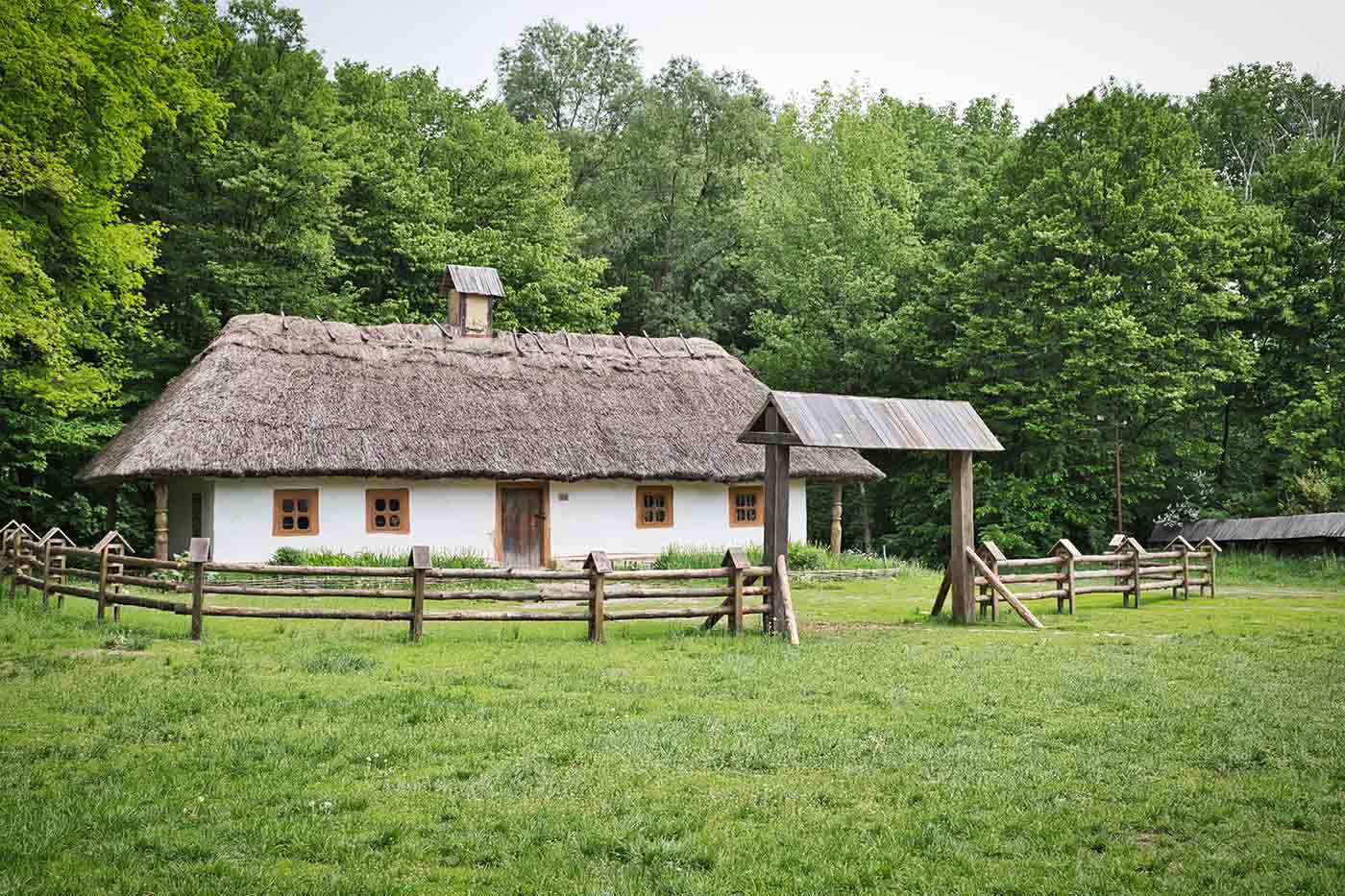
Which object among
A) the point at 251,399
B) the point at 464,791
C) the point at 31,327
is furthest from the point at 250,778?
the point at 251,399

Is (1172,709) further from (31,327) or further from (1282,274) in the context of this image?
(1282,274)

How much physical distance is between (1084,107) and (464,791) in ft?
102

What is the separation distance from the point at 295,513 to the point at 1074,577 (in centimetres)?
1526

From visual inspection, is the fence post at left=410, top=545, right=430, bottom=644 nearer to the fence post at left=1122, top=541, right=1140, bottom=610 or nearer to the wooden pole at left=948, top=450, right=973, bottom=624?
the wooden pole at left=948, top=450, right=973, bottom=624

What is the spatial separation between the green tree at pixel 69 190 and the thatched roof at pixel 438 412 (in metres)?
1.94

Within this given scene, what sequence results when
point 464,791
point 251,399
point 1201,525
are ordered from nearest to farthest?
1. point 464,791
2. point 251,399
3. point 1201,525

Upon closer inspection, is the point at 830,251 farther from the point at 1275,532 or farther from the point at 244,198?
the point at 244,198

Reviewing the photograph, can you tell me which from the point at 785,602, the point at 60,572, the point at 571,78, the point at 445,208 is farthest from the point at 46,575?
the point at 571,78

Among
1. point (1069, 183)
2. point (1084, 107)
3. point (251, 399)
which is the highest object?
point (1084, 107)

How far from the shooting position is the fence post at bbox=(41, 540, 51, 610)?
15.9 metres

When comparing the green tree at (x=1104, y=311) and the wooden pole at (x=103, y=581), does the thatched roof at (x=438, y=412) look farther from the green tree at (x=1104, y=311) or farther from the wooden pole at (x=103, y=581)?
the wooden pole at (x=103, y=581)

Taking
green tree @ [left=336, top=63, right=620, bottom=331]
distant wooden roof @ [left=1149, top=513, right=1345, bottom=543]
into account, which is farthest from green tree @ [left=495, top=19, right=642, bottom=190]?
distant wooden roof @ [left=1149, top=513, right=1345, bottom=543]

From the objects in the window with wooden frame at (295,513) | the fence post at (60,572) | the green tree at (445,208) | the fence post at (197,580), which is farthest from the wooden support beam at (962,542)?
the green tree at (445,208)

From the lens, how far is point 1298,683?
10.6 metres
